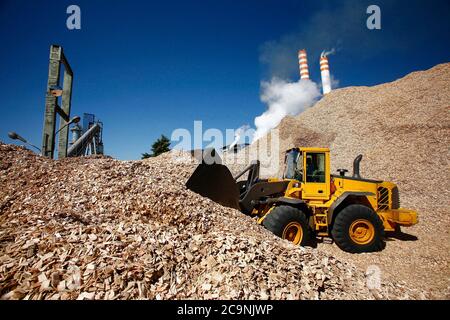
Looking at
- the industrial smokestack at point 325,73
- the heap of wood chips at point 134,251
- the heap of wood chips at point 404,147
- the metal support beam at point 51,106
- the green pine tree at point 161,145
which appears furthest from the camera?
the industrial smokestack at point 325,73

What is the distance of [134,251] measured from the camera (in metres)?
3.09

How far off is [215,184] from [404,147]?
16049 mm

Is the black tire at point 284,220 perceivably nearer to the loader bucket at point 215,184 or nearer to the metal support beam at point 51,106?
the loader bucket at point 215,184

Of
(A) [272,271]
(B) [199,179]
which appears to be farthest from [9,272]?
(B) [199,179]

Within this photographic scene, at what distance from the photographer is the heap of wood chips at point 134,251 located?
2637 mm

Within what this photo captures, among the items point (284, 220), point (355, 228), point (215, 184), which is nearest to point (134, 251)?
point (215, 184)

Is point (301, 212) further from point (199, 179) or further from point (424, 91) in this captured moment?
point (424, 91)

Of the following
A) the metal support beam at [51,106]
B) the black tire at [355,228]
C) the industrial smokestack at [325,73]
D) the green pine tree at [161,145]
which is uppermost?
the industrial smokestack at [325,73]

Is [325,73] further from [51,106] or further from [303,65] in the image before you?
[51,106]

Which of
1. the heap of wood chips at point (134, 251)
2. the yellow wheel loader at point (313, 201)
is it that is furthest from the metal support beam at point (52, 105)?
the yellow wheel loader at point (313, 201)

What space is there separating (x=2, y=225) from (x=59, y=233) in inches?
35.8

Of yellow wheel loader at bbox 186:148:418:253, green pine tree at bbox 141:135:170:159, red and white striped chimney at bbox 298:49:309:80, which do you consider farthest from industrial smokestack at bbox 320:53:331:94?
yellow wheel loader at bbox 186:148:418:253

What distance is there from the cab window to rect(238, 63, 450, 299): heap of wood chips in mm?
1802

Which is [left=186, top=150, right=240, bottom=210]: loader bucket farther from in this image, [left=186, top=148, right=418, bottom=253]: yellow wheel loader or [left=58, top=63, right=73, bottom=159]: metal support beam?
[left=58, top=63, right=73, bottom=159]: metal support beam
